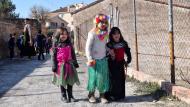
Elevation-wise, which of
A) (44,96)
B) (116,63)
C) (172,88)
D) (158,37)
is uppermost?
(158,37)

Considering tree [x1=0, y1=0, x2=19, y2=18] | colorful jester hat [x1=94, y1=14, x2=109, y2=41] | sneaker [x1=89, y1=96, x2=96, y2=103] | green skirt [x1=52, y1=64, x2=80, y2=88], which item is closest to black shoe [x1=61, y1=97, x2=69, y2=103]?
green skirt [x1=52, y1=64, x2=80, y2=88]

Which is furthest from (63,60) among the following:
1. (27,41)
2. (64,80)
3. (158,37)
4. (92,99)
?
(27,41)

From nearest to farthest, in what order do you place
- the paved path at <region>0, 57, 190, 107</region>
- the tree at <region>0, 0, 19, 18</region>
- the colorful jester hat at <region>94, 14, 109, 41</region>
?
the colorful jester hat at <region>94, 14, 109, 41</region> → the paved path at <region>0, 57, 190, 107</region> → the tree at <region>0, 0, 19, 18</region>

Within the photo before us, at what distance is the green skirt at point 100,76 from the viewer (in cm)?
924

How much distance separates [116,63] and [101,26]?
954mm

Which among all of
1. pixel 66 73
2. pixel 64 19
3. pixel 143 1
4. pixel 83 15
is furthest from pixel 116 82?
pixel 64 19

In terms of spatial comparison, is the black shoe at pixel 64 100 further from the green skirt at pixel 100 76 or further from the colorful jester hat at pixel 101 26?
the colorful jester hat at pixel 101 26

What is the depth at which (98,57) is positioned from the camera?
30.3ft

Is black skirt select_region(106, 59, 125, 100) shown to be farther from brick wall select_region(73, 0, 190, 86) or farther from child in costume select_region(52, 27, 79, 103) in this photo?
brick wall select_region(73, 0, 190, 86)

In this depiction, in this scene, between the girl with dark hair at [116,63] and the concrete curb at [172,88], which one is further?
the girl with dark hair at [116,63]

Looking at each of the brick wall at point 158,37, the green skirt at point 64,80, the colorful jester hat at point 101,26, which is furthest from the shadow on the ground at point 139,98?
the brick wall at point 158,37

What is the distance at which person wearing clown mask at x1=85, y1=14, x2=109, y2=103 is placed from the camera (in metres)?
9.05

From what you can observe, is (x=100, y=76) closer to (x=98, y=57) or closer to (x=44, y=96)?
(x=98, y=57)

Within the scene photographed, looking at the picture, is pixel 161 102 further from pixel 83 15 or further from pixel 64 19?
pixel 64 19
